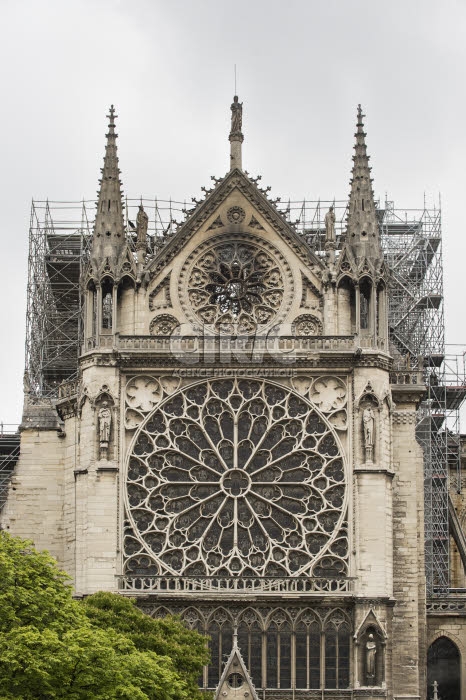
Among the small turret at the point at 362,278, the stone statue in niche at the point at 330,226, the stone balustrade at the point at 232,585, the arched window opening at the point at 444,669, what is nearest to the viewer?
the stone balustrade at the point at 232,585

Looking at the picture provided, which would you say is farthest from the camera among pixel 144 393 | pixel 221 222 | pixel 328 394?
pixel 221 222

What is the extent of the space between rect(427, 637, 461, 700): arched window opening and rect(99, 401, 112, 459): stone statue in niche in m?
13.1

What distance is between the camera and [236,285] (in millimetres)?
55188

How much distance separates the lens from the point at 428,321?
64.1m

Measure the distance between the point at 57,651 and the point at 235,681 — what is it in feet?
39.7

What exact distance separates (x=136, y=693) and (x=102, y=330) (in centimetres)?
1618

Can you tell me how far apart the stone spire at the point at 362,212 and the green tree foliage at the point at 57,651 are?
15.5 metres

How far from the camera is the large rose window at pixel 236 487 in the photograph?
51.7 m

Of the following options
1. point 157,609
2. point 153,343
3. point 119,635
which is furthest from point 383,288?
point 119,635

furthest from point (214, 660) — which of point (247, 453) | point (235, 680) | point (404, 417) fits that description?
point (404, 417)

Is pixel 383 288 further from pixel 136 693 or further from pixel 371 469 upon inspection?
pixel 136 693

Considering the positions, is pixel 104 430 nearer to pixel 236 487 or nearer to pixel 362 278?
pixel 236 487

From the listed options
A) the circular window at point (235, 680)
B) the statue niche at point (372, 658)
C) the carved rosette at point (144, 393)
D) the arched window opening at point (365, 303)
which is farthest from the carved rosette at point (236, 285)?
the circular window at point (235, 680)

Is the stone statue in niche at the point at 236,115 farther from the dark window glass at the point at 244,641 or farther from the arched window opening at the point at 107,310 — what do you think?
the dark window glass at the point at 244,641
